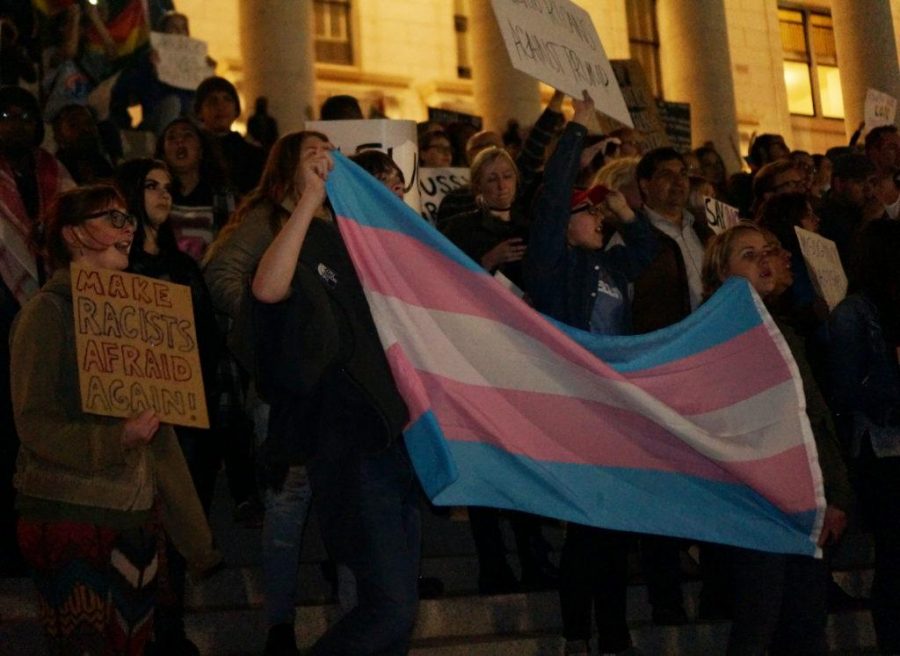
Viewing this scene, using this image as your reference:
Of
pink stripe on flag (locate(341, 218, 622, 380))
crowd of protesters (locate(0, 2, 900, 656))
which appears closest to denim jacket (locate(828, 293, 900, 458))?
crowd of protesters (locate(0, 2, 900, 656))

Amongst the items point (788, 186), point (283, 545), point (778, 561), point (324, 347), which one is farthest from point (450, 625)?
point (788, 186)

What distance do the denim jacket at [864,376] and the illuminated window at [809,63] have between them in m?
20.8

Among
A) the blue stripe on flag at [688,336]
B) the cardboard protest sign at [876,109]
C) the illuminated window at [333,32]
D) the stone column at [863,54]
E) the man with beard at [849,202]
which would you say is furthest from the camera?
the stone column at [863,54]

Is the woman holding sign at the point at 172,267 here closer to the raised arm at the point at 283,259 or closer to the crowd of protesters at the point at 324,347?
the crowd of protesters at the point at 324,347

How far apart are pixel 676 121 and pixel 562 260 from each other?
302 inches

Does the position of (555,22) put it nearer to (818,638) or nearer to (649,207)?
(649,207)

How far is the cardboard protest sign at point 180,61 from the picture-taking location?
10875mm

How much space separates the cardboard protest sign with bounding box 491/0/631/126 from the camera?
7172 millimetres

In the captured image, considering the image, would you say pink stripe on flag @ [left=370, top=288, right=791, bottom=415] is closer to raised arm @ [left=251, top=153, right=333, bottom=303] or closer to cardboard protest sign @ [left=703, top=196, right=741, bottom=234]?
raised arm @ [left=251, top=153, right=333, bottom=303]

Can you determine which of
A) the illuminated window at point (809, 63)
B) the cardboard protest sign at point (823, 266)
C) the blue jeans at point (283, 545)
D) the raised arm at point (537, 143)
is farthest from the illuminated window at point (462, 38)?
the blue jeans at point (283, 545)

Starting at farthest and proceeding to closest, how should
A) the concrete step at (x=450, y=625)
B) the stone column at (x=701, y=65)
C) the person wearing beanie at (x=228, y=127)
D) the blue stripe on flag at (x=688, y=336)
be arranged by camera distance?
the stone column at (x=701, y=65)
the person wearing beanie at (x=228, y=127)
the concrete step at (x=450, y=625)
the blue stripe on flag at (x=688, y=336)

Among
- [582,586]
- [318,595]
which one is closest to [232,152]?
[318,595]

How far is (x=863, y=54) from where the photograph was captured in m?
21.9

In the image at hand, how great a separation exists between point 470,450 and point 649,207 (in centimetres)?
323
